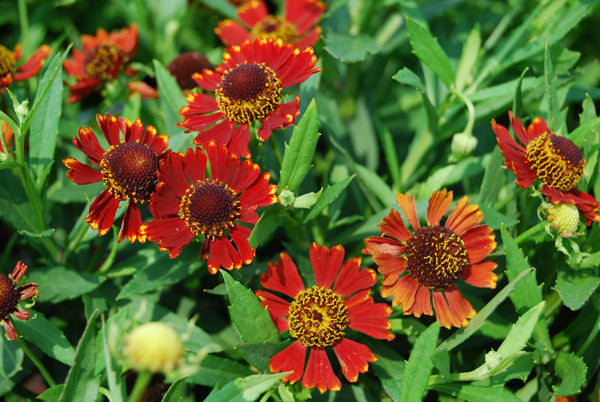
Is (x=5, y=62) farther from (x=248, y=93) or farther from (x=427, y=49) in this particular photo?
(x=427, y=49)

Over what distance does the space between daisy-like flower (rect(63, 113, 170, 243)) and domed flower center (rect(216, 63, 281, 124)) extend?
0.17 metres

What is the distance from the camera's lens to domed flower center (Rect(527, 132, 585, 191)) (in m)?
1.16

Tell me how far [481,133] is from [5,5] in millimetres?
1937

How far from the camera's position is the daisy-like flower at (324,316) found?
1.11 m

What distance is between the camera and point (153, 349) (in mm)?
740

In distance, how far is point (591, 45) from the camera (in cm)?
211

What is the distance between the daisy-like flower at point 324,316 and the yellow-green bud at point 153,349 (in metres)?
0.36

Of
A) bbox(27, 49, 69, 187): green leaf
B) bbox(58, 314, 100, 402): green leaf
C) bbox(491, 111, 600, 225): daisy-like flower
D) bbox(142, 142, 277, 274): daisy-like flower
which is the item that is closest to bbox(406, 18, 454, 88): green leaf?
bbox(491, 111, 600, 225): daisy-like flower

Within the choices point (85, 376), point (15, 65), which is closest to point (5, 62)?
point (15, 65)

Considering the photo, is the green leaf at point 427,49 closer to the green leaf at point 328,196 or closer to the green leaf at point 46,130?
the green leaf at point 328,196

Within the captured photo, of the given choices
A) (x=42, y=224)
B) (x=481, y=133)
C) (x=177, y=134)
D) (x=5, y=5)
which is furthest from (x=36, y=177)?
(x=481, y=133)

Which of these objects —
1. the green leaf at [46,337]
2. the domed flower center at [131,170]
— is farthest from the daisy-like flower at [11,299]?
the domed flower center at [131,170]

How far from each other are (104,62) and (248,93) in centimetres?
71

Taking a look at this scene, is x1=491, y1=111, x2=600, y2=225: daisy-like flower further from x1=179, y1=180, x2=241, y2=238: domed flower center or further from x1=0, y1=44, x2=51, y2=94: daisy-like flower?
x1=0, y1=44, x2=51, y2=94: daisy-like flower
